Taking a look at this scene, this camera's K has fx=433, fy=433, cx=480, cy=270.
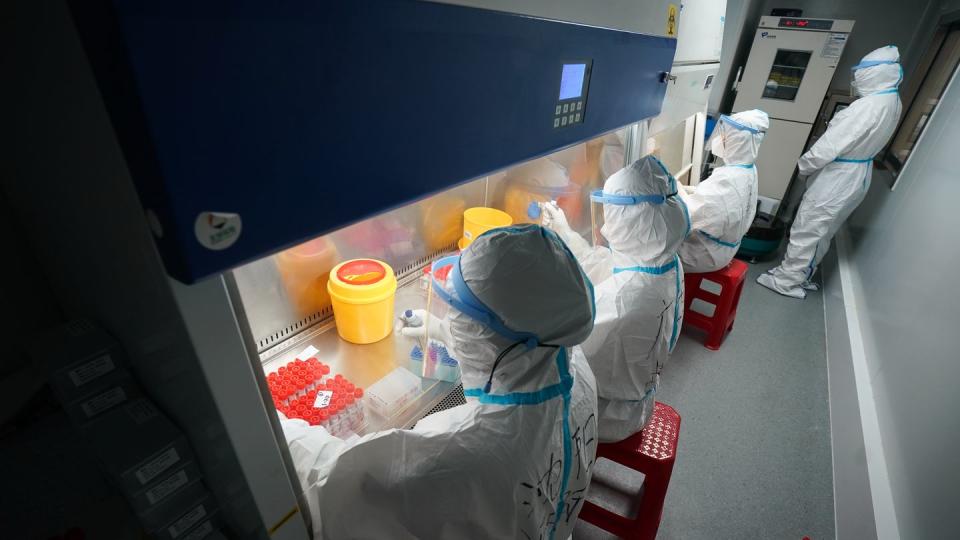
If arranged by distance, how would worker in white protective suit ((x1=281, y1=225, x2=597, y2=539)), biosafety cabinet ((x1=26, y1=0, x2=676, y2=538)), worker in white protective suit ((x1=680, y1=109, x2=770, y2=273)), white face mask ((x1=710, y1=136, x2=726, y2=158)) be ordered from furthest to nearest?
white face mask ((x1=710, y1=136, x2=726, y2=158)), worker in white protective suit ((x1=680, y1=109, x2=770, y2=273)), worker in white protective suit ((x1=281, y1=225, x2=597, y2=539)), biosafety cabinet ((x1=26, y1=0, x2=676, y2=538))

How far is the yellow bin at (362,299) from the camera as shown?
123 cm

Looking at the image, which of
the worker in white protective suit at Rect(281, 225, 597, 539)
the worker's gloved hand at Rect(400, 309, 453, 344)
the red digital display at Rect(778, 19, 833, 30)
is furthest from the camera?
the red digital display at Rect(778, 19, 833, 30)

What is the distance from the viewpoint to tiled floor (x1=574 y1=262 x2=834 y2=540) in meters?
1.90

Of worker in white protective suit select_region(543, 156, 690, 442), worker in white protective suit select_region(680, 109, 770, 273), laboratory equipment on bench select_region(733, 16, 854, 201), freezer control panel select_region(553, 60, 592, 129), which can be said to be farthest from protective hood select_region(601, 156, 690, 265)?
laboratory equipment on bench select_region(733, 16, 854, 201)

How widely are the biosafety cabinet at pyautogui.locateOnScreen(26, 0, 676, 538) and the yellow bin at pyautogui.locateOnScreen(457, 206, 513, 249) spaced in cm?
85

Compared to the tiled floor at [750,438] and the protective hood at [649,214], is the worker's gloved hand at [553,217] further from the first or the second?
the tiled floor at [750,438]

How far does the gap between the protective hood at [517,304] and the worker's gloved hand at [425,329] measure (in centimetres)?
21

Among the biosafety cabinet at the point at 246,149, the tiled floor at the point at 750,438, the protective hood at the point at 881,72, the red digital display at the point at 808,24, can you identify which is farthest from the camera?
the red digital display at the point at 808,24

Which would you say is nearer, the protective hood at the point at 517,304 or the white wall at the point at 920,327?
the protective hood at the point at 517,304

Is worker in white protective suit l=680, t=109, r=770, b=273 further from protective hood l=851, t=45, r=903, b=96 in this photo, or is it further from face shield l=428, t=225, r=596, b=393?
face shield l=428, t=225, r=596, b=393

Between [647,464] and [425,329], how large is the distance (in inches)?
39.6

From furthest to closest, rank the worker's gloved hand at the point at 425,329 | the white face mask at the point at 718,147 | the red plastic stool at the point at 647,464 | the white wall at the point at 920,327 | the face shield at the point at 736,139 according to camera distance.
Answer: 1. the white face mask at the point at 718,147
2. the face shield at the point at 736,139
3. the red plastic stool at the point at 647,464
4. the white wall at the point at 920,327
5. the worker's gloved hand at the point at 425,329

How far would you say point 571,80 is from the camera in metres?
0.85

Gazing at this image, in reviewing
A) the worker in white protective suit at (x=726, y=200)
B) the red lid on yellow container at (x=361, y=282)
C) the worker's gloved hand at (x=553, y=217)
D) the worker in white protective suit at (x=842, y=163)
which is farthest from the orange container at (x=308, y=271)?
the worker in white protective suit at (x=842, y=163)
